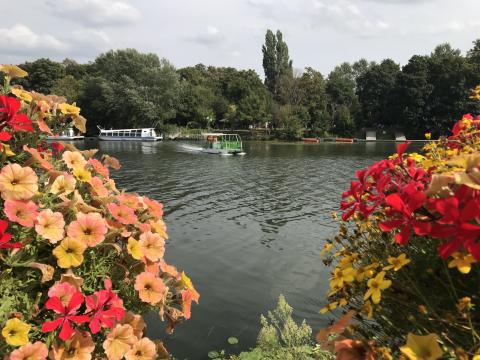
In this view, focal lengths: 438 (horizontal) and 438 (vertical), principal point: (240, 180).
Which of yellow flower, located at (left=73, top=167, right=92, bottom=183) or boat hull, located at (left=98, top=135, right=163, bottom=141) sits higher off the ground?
yellow flower, located at (left=73, top=167, right=92, bottom=183)

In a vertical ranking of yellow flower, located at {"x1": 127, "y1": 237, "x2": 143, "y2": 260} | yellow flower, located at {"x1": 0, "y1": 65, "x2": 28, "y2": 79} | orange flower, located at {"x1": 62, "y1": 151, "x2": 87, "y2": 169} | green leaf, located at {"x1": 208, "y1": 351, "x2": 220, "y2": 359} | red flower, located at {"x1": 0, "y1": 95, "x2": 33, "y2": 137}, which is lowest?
green leaf, located at {"x1": 208, "y1": 351, "x2": 220, "y2": 359}

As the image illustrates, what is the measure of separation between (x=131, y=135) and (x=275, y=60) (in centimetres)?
3048

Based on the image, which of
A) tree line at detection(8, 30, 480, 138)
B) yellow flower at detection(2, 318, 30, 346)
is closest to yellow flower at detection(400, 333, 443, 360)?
yellow flower at detection(2, 318, 30, 346)

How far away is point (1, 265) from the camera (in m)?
1.92

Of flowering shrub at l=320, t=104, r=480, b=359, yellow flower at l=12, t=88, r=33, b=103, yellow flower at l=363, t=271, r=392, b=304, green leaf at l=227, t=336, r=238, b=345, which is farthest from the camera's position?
green leaf at l=227, t=336, r=238, b=345

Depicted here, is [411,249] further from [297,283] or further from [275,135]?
[275,135]

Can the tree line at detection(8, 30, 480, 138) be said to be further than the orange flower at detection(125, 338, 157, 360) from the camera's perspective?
Yes

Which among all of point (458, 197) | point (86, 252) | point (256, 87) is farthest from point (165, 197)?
point (256, 87)

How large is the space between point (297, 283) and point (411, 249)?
259 inches

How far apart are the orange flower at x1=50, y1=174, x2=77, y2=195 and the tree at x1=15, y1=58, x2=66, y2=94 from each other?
79.6 meters

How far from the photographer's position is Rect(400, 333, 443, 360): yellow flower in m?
1.29

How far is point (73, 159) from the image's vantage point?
2465mm

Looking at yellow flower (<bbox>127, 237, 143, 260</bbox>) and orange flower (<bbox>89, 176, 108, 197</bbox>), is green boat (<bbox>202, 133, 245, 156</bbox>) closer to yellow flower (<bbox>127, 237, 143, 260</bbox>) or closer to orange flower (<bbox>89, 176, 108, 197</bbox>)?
orange flower (<bbox>89, 176, 108, 197</bbox>)

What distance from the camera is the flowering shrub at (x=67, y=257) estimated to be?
6.11ft
